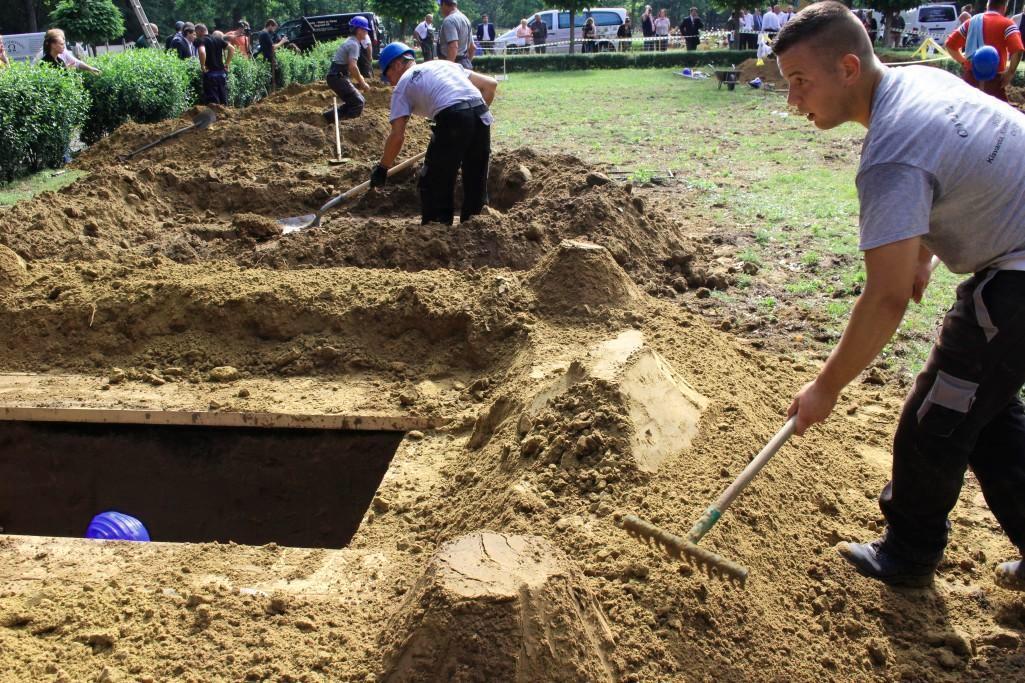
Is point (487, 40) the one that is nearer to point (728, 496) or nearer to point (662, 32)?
point (662, 32)

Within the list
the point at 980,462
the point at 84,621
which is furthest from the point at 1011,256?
the point at 84,621

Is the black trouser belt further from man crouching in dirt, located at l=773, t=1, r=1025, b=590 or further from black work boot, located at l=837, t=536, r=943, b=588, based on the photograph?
black work boot, located at l=837, t=536, r=943, b=588

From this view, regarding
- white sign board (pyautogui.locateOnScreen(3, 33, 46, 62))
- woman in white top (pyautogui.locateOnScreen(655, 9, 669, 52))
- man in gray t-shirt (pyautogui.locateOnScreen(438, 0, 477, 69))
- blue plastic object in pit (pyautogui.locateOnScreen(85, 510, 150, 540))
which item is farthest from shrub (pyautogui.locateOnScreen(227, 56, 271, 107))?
woman in white top (pyautogui.locateOnScreen(655, 9, 669, 52))

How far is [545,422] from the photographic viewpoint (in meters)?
→ 3.51

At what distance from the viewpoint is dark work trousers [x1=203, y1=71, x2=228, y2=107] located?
48.5 ft

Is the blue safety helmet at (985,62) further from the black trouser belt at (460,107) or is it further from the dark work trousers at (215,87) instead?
the dark work trousers at (215,87)

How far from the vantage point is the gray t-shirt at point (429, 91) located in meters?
6.54

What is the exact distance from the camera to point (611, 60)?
92.8ft

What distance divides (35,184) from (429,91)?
5.72 metres

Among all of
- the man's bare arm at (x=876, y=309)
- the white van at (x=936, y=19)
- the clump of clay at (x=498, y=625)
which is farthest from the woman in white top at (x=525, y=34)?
the clump of clay at (x=498, y=625)

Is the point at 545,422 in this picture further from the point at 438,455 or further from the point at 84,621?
the point at 84,621

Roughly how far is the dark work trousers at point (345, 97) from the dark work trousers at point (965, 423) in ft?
38.6

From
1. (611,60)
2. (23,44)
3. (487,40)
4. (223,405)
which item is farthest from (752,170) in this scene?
(487,40)

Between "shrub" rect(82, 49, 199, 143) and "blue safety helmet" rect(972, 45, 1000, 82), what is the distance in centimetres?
1114
